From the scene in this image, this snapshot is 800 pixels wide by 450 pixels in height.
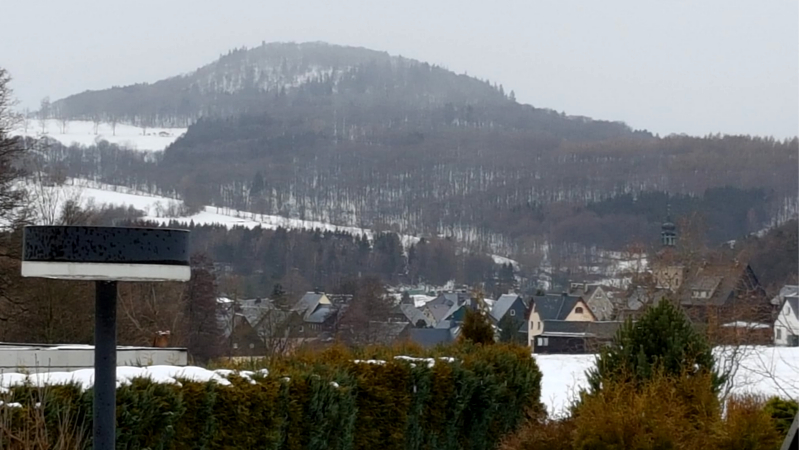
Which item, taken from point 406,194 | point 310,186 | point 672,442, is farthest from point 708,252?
point 310,186

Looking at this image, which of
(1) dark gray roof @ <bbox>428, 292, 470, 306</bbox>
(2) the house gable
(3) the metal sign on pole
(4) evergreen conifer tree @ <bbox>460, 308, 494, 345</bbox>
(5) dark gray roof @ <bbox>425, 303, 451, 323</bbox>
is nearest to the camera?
(3) the metal sign on pole

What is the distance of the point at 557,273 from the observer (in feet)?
218

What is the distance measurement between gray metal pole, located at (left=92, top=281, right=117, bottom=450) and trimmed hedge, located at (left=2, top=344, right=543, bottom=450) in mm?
1251

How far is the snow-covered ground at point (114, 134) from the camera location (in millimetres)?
131500

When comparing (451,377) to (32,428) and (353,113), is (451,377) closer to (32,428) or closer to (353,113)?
(32,428)

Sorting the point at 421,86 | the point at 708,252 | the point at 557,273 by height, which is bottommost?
the point at 557,273

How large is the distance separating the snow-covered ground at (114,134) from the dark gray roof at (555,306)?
278 feet

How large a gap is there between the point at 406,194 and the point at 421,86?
75.1 metres

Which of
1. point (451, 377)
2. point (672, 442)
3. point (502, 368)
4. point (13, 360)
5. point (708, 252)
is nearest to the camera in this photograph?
point (672, 442)

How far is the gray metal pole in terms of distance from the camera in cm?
440

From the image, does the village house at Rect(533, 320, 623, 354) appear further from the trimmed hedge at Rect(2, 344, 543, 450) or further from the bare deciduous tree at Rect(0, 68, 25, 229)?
the trimmed hedge at Rect(2, 344, 543, 450)

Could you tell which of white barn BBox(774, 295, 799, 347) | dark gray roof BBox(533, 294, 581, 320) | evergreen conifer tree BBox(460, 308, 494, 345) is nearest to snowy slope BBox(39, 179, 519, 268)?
dark gray roof BBox(533, 294, 581, 320)

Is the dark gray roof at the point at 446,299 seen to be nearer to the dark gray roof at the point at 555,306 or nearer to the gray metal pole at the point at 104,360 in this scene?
the dark gray roof at the point at 555,306

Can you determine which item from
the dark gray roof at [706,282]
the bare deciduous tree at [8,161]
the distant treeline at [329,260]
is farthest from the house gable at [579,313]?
the bare deciduous tree at [8,161]
